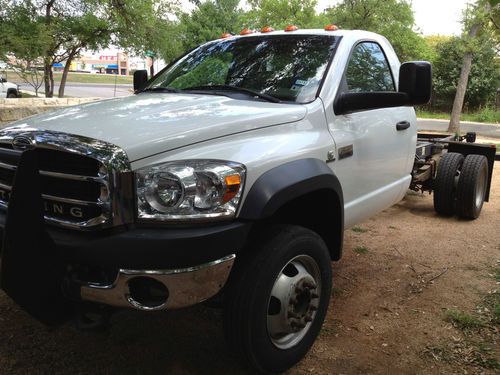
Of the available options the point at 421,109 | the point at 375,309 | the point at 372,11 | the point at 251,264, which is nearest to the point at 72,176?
the point at 251,264

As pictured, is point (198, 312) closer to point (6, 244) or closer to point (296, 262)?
point (296, 262)

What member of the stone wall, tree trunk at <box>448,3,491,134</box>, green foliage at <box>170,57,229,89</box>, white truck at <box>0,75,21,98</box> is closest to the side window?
green foliage at <box>170,57,229,89</box>

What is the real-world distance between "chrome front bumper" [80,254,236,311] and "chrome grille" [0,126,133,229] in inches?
10.0

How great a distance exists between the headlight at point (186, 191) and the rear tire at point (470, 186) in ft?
14.1

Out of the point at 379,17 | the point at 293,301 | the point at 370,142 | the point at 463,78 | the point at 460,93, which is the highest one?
the point at 379,17

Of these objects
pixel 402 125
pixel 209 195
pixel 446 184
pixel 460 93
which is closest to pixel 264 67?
pixel 402 125

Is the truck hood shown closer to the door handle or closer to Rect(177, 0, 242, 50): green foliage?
the door handle

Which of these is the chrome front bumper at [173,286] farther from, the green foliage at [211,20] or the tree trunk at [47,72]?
the green foliage at [211,20]

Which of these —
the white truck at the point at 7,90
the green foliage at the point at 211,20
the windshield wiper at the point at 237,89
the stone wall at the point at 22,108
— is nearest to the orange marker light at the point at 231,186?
the windshield wiper at the point at 237,89

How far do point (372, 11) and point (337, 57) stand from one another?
15009 millimetres

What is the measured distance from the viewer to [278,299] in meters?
2.54

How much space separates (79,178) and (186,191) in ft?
1.57

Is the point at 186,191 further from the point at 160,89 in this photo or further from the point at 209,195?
the point at 160,89

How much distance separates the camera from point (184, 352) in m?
2.88
